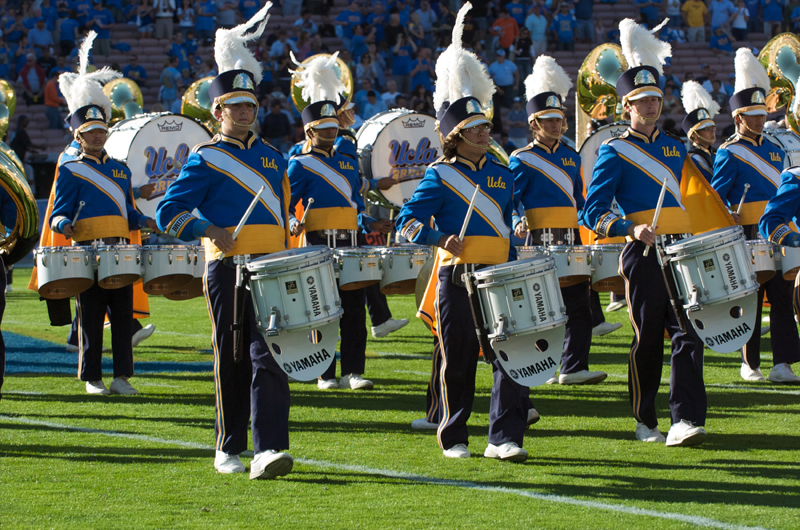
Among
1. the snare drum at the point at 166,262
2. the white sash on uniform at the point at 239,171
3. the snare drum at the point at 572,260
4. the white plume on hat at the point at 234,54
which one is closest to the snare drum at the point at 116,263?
the snare drum at the point at 166,262

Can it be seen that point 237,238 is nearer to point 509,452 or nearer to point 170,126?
point 509,452

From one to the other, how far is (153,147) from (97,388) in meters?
3.18

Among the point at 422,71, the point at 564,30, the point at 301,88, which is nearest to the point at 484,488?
the point at 301,88

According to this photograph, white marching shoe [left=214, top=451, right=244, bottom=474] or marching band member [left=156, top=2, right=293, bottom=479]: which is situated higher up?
marching band member [left=156, top=2, right=293, bottom=479]

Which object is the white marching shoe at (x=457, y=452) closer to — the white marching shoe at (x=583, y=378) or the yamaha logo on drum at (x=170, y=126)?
the white marching shoe at (x=583, y=378)

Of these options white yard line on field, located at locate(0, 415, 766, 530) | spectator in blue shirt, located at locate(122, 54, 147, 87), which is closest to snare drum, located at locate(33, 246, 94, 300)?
white yard line on field, located at locate(0, 415, 766, 530)

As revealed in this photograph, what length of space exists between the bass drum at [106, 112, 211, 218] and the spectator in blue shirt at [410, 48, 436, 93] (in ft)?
32.0

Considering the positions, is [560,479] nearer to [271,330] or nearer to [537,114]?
[271,330]

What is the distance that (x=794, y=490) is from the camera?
4770 millimetres

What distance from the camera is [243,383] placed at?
5.31m

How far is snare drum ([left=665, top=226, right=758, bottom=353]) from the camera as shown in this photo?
525 cm

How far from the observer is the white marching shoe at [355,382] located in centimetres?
778

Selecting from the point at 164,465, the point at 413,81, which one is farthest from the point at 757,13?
the point at 164,465

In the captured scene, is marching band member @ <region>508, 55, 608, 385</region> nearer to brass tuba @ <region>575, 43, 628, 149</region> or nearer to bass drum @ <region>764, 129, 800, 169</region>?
bass drum @ <region>764, 129, 800, 169</region>
